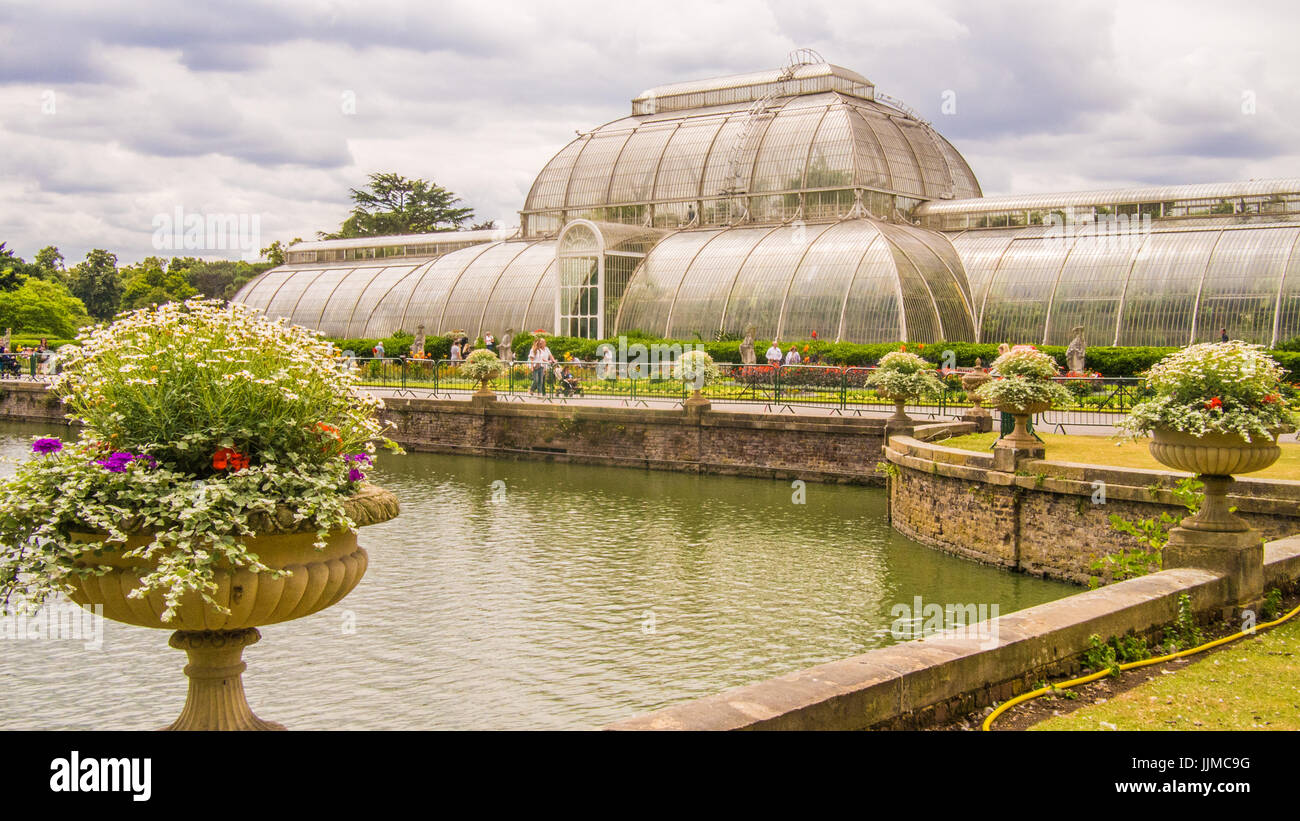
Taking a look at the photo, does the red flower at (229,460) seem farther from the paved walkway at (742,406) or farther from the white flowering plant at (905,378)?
the paved walkway at (742,406)

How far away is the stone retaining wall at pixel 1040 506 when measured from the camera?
1442 centimetres

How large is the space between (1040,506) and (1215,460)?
7762mm

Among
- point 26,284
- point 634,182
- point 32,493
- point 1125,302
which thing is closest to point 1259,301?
point 1125,302

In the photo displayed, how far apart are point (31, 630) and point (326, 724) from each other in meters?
5.41

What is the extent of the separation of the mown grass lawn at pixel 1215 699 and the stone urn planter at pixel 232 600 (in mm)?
4175

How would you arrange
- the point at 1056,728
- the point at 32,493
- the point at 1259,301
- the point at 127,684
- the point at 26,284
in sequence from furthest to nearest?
the point at 26,284 < the point at 1259,301 < the point at 127,684 < the point at 1056,728 < the point at 32,493

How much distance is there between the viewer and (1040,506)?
17.1 m

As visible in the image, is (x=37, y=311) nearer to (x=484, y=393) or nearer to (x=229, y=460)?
(x=484, y=393)

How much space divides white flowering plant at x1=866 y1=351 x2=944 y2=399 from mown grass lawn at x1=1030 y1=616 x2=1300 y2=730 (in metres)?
16.1

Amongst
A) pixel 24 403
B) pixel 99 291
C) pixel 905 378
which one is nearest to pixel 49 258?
pixel 99 291

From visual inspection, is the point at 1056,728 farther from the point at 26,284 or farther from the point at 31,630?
the point at 26,284

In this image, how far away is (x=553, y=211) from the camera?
6306 centimetres

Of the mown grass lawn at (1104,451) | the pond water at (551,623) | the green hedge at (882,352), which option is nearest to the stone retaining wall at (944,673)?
the pond water at (551,623)

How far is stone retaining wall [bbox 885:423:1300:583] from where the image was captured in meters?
14.4
